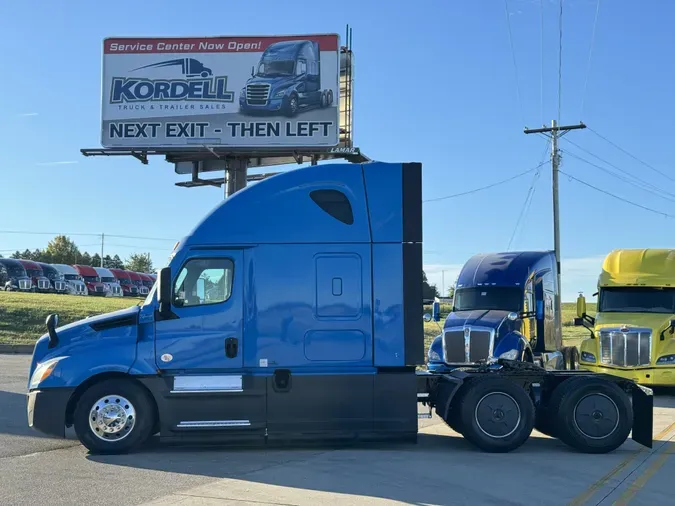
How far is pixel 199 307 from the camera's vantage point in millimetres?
9203

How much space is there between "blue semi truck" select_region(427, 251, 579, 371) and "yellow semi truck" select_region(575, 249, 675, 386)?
109cm

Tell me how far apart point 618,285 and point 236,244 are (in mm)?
11360

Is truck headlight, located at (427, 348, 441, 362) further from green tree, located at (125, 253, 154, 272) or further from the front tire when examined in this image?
green tree, located at (125, 253, 154, 272)

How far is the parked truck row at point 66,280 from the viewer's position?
66.3 m

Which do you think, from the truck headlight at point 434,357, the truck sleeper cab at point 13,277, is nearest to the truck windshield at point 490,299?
→ the truck headlight at point 434,357

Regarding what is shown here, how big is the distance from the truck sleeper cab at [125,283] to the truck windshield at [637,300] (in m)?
67.9

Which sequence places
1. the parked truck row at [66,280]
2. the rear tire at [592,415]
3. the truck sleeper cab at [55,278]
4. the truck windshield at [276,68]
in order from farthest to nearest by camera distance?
the truck sleeper cab at [55,278] < the parked truck row at [66,280] < the truck windshield at [276,68] < the rear tire at [592,415]

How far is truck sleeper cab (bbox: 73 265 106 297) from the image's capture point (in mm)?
74500

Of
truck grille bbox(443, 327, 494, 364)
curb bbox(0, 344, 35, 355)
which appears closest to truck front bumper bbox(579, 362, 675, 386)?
truck grille bbox(443, 327, 494, 364)

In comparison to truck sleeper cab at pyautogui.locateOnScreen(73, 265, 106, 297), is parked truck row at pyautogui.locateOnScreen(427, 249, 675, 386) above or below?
below

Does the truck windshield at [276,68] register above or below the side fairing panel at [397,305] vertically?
above

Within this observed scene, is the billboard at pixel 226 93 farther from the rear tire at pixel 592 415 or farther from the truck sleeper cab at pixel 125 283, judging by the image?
the truck sleeper cab at pixel 125 283

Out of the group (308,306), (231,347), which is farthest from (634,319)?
(231,347)

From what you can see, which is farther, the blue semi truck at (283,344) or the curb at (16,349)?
the curb at (16,349)
